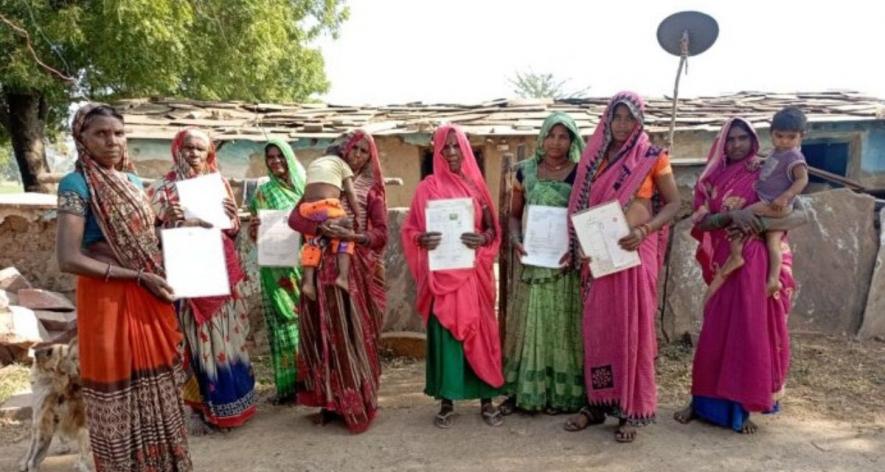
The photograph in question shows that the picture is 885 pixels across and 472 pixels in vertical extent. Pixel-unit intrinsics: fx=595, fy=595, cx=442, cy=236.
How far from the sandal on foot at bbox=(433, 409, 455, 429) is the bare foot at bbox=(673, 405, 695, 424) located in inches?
56.8

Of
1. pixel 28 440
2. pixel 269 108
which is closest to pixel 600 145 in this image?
pixel 28 440

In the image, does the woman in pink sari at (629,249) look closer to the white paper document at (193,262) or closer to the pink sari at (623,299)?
the pink sari at (623,299)

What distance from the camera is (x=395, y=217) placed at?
17.2ft

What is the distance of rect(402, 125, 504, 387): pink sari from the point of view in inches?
145

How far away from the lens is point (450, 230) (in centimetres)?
367

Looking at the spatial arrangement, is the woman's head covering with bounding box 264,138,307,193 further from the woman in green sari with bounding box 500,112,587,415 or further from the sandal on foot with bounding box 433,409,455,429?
the sandal on foot with bounding box 433,409,455,429

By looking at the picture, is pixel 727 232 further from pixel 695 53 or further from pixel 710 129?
pixel 710 129

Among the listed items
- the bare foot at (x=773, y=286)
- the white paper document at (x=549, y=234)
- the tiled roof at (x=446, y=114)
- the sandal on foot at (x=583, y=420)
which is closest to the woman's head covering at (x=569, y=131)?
the white paper document at (x=549, y=234)

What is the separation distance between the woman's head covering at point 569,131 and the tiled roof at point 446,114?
5.33 meters

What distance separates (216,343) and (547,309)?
2.07 metres

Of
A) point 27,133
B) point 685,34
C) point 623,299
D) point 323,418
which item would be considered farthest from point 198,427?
point 27,133

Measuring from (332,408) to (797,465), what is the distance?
268 centimetres

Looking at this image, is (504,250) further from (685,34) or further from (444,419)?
(685,34)

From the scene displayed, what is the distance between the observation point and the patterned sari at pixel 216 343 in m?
3.63
